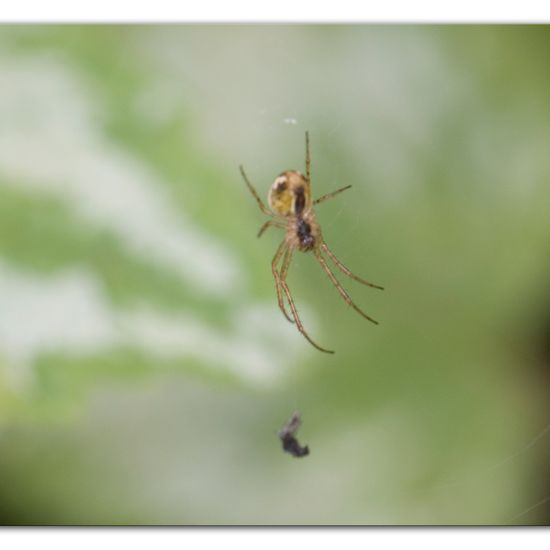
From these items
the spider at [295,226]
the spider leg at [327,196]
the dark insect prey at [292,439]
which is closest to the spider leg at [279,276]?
the spider at [295,226]

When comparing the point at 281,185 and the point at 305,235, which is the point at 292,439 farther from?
the point at 281,185

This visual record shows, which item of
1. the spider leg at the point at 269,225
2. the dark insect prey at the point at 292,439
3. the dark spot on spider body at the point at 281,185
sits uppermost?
the dark spot on spider body at the point at 281,185

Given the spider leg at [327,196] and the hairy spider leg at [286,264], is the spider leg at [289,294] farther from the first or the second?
the spider leg at [327,196]

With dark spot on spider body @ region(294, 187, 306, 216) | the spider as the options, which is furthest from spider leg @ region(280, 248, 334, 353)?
dark spot on spider body @ region(294, 187, 306, 216)

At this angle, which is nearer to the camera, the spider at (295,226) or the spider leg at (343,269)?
the spider at (295,226)

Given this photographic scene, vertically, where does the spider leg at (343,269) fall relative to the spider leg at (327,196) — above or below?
below

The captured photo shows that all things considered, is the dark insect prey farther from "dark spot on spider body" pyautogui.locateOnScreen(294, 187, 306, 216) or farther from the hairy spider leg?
"dark spot on spider body" pyautogui.locateOnScreen(294, 187, 306, 216)

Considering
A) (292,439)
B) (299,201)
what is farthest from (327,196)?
(292,439)

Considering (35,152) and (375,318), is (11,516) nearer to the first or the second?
(35,152)
